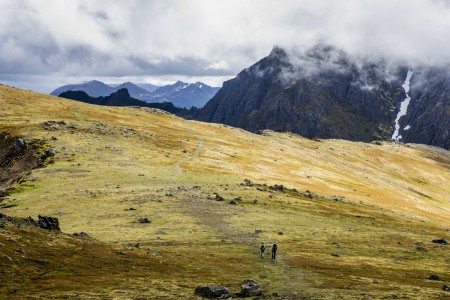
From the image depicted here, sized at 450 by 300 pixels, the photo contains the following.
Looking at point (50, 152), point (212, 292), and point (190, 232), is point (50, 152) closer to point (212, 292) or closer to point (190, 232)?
point (190, 232)

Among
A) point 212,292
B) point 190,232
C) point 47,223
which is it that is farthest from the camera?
point 190,232

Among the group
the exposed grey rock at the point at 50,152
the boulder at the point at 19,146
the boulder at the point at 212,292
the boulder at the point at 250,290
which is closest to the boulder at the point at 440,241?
the boulder at the point at 250,290

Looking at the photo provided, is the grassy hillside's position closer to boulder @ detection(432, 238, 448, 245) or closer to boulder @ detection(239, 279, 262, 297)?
boulder @ detection(239, 279, 262, 297)

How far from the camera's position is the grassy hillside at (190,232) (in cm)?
4106

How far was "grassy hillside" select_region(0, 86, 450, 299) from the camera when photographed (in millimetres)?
41062

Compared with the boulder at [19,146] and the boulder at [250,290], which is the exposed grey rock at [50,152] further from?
the boulder at [250,290]

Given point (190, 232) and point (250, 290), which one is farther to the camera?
point (190, 232)

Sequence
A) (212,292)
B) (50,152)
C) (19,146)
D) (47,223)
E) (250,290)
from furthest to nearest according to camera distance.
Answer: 1. (19,146)
2. (50,152)
3. (47,223)
4. (250,290)
5. (212,292)

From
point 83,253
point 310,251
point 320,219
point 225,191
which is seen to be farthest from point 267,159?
point 83,253

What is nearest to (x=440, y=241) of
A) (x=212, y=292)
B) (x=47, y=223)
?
(x=212, y=292)

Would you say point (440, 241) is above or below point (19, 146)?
below

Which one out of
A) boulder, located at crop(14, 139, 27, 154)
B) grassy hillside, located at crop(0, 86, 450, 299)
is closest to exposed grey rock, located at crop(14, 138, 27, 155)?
boulder, located at crop(14, 139, 27, 154)

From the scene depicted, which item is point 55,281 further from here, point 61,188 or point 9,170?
point 9,170

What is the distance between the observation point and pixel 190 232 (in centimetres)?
6544
